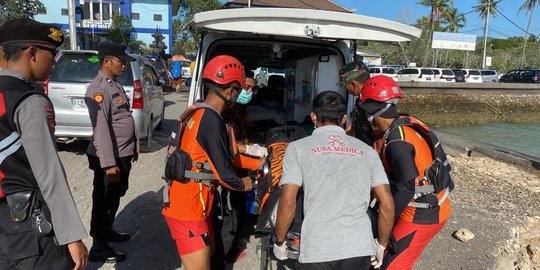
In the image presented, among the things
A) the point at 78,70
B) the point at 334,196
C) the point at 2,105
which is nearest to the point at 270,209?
the point at 334,196

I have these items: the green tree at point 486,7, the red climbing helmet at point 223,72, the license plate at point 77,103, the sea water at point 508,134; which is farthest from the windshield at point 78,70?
the green tree at point 486,7

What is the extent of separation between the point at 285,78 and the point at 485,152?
4.96 m

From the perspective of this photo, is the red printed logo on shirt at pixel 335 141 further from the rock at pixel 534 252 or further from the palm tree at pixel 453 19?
the palm tree at pixel 453 19

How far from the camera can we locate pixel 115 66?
356cm

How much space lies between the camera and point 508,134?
17.8m

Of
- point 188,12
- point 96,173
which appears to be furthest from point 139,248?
point 188,12

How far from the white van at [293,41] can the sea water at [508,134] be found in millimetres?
11138

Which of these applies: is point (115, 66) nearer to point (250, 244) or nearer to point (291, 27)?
point (291, 27)

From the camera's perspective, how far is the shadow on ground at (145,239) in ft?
12.0

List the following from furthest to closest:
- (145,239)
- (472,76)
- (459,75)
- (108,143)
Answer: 1. (472,76)
2. (459,75)
3. (145,239)
4. (108,143)

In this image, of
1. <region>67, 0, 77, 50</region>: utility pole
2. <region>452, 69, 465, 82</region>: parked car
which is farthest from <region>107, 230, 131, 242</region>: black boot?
<region>452, 69, 465, 82</region>: parked car

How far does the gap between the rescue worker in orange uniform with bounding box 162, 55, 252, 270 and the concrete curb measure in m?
7.39

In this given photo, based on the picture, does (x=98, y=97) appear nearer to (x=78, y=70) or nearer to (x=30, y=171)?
(x=30, y=171)

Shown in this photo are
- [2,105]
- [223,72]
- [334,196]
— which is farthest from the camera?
[223,72]
